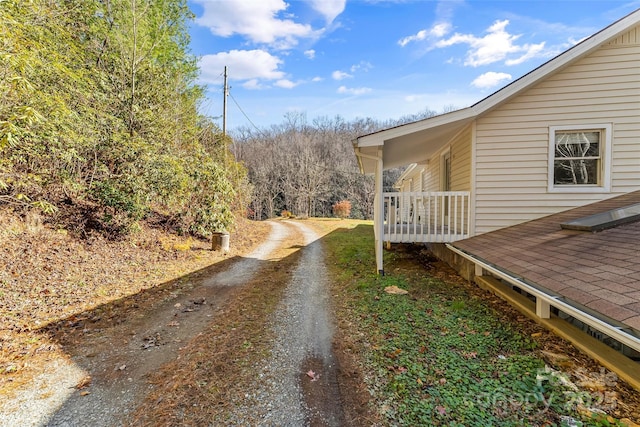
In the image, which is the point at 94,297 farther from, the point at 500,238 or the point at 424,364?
the point at 500,238

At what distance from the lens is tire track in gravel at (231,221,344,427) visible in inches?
94.3

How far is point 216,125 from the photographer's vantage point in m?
13.8

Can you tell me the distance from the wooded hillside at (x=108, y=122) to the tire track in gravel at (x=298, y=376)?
15.2ft

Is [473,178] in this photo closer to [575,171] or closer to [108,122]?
[575,171]

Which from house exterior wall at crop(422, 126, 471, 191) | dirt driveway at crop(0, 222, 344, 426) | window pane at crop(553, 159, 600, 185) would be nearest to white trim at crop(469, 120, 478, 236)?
house exterior wall at crop(422, 126, 471, 191)

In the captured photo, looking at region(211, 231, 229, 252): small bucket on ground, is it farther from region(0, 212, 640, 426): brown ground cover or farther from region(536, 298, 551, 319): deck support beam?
region(536, 298, 551, 319): deck support beam

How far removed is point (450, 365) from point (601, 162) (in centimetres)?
577

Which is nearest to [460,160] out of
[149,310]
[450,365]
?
[450,365]

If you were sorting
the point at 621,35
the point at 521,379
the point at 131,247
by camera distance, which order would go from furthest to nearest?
the point at 131,247, the point at 621,35, the point at 521,379

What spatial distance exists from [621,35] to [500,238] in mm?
4773

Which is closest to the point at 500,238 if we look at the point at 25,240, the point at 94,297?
the point at 94,297

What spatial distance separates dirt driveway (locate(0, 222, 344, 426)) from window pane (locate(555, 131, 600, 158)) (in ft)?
19.3

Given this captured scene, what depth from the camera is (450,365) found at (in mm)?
3041

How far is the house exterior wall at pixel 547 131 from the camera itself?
5.48 meters
